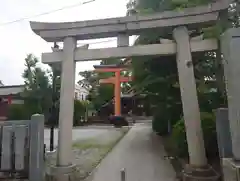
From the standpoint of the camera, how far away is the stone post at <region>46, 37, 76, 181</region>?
20.4 ft

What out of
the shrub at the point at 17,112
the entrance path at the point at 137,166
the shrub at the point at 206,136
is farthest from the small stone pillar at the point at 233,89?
the shrub at the point at 17,112

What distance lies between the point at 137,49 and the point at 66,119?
2.71 metres

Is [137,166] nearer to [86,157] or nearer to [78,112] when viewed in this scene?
[86,157]

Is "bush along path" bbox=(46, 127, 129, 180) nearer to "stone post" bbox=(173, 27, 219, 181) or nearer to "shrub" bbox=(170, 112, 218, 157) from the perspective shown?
"shrub" bbox=(170, 112, 218, 157)

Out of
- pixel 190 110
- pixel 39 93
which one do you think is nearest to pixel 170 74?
pixel 190 110

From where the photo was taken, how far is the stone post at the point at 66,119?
6.22 metres

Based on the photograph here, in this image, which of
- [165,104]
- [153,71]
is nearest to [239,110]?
[153,71]

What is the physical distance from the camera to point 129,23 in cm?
652

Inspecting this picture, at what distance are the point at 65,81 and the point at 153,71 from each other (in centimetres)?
366

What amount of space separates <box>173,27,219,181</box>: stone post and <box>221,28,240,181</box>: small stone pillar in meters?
1.62

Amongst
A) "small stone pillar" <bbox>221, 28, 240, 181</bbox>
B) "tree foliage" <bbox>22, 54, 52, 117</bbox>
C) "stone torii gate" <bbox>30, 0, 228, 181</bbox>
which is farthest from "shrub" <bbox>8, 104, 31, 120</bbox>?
"small stone pillar" <bbox>221, 28, 240, 181</bbox>

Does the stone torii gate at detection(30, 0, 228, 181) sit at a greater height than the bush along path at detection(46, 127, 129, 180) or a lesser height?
greater

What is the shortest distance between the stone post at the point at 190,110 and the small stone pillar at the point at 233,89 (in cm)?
162

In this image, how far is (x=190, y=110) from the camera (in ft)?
19.4
